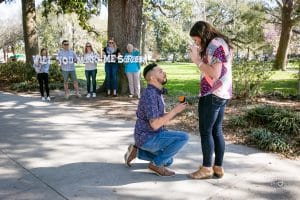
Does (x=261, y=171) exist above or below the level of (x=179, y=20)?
below

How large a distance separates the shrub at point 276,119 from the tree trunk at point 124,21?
4.94 meters

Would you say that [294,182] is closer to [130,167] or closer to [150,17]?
[130,167]

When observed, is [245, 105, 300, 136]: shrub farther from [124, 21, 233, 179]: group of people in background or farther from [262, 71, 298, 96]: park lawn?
[262, 71, 298, 96]: park lawn

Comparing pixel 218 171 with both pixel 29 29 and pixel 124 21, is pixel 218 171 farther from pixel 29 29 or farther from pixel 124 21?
pixel 29 29

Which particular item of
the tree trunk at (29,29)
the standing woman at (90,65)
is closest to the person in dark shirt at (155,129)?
the standing woman at (90,65)

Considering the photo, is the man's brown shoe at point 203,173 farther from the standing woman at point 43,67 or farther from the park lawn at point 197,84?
the standing woman at point 43,67

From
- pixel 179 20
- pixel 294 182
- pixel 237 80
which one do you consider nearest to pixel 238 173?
pixel 294 182

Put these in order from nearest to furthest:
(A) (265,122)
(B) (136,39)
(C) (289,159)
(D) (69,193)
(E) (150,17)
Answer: (D) (69,193) → (C) (289,159) → (A) (265,122) → (B) (136,39) → (E) (150,17)

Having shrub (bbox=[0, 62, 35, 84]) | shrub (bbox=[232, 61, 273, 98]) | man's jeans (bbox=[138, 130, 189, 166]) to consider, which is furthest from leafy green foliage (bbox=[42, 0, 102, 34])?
man's jeans (bbox=[138, 130, 189, 166])

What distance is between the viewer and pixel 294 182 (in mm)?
4523

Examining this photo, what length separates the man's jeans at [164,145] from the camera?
452 cm

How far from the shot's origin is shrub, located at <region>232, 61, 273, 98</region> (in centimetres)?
996

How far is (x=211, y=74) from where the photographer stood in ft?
13.3

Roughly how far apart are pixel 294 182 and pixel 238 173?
66cm
